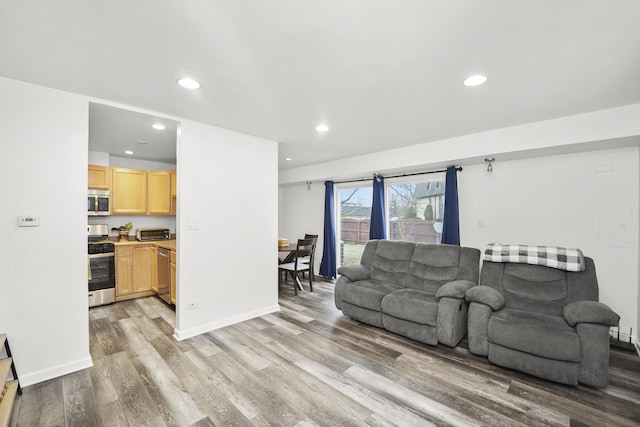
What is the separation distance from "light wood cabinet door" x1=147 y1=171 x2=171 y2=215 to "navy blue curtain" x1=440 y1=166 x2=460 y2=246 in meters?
4.76

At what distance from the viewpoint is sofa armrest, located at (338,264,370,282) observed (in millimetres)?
3910

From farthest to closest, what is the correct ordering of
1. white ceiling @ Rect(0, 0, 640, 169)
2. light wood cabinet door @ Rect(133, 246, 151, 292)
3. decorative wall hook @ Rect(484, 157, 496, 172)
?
1. light wood cabinet door @ Rect(133, 246, 151, 292)
2. decorative wall hook @ Rect(484, 157, 496, 172)
3. white ceiling @ Rect(0, 0, 640, 169)

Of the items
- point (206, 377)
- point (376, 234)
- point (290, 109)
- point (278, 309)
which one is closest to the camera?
point (206, 377)

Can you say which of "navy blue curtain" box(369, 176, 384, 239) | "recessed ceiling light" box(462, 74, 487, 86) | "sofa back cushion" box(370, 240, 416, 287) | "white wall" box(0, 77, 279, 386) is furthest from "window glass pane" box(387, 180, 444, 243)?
"white wall" box(0, 77, 279, 386)

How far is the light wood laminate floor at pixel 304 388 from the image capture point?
1.95 metres

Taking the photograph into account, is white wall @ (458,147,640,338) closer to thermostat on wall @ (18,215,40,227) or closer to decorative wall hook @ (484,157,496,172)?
decorative wall hook @ (484,157,496,172)

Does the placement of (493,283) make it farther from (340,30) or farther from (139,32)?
(139,32)

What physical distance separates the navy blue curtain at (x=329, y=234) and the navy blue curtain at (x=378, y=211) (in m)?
1.07

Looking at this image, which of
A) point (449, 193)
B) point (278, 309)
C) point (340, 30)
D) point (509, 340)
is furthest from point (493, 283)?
point (340, 30)

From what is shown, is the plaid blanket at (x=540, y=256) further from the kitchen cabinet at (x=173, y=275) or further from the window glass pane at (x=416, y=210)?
the kitchen cabinet at (x=173, y=275)

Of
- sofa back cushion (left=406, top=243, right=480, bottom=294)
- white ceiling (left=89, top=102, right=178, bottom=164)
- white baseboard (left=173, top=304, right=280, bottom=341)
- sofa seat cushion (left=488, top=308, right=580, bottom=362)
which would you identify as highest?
white ceiling (left=89, top=102, right=178, bottom=164)

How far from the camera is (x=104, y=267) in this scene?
167 inches

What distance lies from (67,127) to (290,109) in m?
2.01

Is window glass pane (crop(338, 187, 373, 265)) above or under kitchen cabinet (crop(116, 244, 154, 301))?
above
